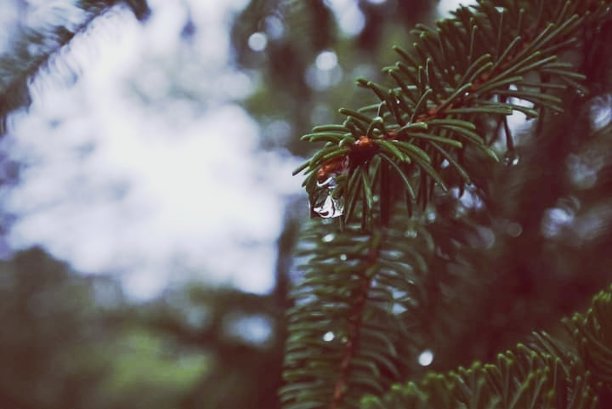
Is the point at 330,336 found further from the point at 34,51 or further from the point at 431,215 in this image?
the point at 34,51

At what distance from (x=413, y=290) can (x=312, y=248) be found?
68 millimetres

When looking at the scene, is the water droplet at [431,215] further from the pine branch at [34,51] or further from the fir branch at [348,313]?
the pine branch at [34,51]

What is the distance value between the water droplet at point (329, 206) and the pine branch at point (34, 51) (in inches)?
8.8

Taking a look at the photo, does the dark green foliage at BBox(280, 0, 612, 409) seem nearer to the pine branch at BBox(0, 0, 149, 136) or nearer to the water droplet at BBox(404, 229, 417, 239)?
the water droplet at BBox(404, 229, 417, 239)

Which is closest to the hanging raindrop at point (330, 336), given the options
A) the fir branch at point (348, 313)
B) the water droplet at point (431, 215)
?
the fir branch at point (348, 313)

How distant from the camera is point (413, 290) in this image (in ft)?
1.45

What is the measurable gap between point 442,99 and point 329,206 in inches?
3.2

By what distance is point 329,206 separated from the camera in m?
0.29

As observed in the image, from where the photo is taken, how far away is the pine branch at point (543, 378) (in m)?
0.28

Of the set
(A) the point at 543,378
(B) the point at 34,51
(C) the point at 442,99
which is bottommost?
(A) the point at 543,378

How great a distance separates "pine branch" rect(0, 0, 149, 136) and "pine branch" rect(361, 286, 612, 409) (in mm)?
291

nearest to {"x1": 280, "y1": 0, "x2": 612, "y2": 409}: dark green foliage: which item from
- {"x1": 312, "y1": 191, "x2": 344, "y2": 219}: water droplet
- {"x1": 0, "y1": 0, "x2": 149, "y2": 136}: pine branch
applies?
{"x1": 312, "y1": 191, "x2": 344, "y2": 219}: water droplet

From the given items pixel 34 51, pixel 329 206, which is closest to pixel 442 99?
pixel 329 206

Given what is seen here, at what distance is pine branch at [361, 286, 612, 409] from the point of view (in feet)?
0.90
